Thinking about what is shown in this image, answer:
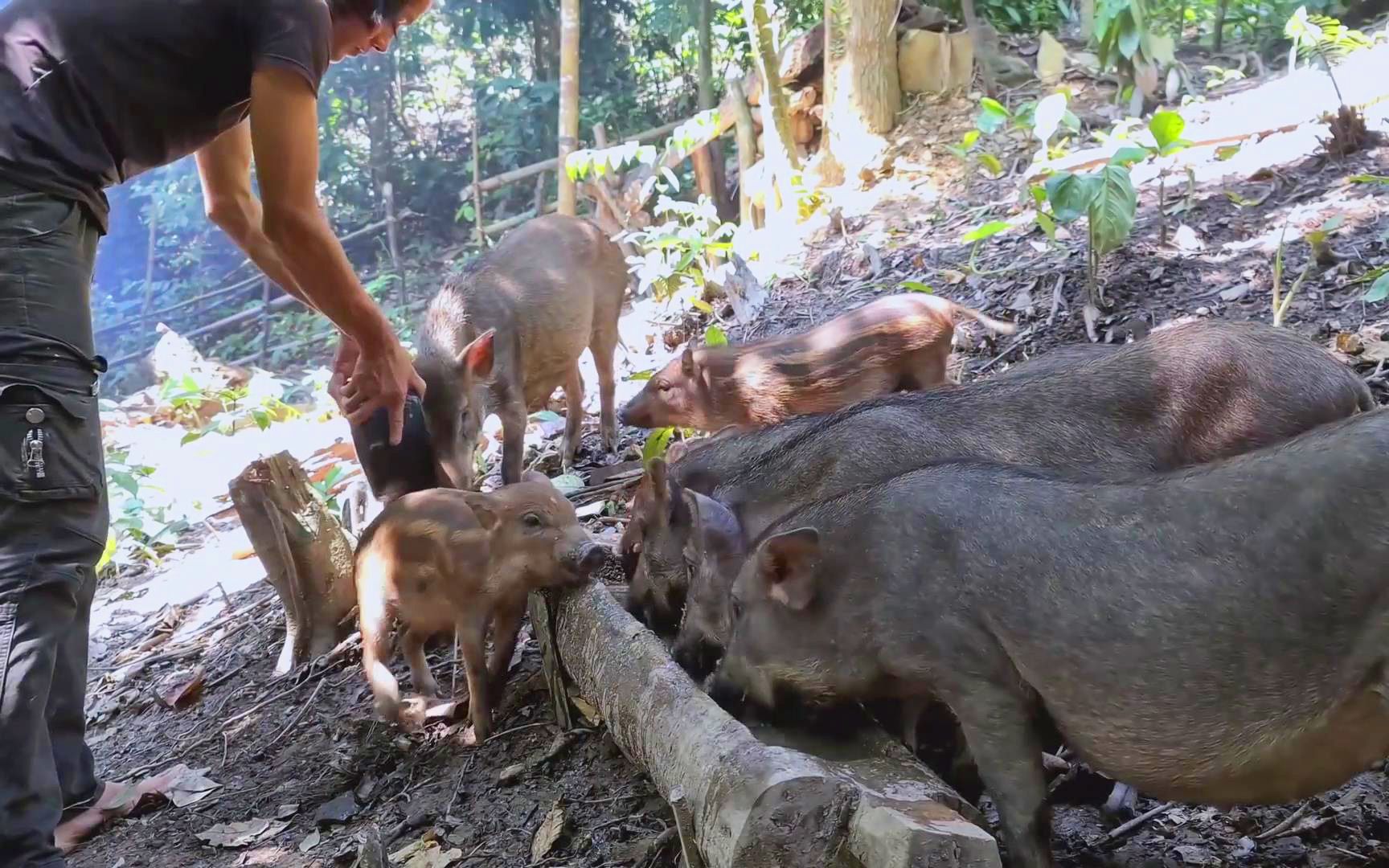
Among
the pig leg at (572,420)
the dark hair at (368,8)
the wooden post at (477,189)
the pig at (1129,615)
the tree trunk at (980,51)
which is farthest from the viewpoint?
the wooden post at (477,189)

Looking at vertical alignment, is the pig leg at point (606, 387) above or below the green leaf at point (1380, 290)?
below

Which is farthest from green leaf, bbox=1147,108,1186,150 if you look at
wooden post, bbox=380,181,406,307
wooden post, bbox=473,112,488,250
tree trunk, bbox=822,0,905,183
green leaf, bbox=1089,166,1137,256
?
wooden post, bbox=380,181,406,307

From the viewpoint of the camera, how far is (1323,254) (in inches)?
205

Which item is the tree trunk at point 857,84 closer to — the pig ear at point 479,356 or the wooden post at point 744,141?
the wooden post at point 744,141

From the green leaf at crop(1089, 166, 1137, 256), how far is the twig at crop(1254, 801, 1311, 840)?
3.23 meters

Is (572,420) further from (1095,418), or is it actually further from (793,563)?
(793,563)

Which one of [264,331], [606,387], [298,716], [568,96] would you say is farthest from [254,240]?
[264,331]

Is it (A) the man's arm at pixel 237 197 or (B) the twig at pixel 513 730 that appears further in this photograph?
(A) the man's arm at pixel 237 197

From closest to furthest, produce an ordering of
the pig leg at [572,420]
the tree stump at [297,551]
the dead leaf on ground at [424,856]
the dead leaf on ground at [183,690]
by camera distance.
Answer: the dead leaf on ground at [424,856] < the tree stump at [297,551] < the dead leaf on ground at [183,690] < the pig leg at [572,420]

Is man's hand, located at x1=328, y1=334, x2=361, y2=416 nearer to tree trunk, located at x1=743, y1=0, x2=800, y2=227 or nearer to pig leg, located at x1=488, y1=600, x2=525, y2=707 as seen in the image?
pig leg, located at x1=488, y1=600, x2=525, y2=707

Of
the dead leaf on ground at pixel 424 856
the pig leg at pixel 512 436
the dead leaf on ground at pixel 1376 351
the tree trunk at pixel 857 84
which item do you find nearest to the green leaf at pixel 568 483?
the pig leg at pixel 512 436

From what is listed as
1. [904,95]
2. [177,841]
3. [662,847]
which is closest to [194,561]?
[177,841]

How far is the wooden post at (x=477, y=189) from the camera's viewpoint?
1273cm

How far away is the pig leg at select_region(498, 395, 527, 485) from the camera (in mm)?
5828
